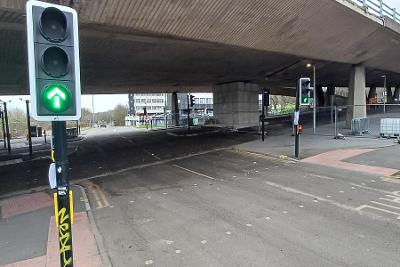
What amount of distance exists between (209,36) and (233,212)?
1057cm

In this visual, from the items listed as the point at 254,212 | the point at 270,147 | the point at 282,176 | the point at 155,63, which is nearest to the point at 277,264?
the point at 254,212

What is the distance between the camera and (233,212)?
361 inches

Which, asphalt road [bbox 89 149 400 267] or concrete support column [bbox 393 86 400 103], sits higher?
concrete support column [bbox 393 86 400 103]

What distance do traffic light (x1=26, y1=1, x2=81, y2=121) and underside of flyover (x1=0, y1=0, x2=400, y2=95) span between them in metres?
8.71

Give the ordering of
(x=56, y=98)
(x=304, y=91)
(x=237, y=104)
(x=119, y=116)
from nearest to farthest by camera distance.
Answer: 1. (x=56, y=98)
2. (x=304, y=91)
3. (x=237, y=104)
4. (x=119, y=116)

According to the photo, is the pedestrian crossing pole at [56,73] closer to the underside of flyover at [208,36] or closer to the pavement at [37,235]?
the pavement at [37,235]

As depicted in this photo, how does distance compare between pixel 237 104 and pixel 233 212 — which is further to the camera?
pixel 237 104

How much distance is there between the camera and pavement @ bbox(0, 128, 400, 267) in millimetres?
6609

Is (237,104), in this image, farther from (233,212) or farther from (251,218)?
(251,218)

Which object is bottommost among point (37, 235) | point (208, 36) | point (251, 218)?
point (37, 235)

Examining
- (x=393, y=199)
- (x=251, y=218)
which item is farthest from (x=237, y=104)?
(x=251, y=218)

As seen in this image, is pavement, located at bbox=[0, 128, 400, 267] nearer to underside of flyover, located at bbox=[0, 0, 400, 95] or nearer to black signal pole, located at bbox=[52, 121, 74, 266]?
black signal pole, located at bbox=[52, 121, 74, 266]

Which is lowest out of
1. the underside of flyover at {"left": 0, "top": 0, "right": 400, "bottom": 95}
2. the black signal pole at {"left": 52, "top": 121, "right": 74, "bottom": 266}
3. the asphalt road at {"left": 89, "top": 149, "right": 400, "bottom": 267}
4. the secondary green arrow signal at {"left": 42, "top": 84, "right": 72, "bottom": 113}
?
the asphalt road at {"left": 89, "top": 149, "right": 400, "bottom": 267}

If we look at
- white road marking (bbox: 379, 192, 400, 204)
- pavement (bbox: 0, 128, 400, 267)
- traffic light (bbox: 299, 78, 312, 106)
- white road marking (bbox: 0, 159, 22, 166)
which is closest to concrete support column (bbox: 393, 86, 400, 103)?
pavement (bbox: 0, 128, 400, 267)
